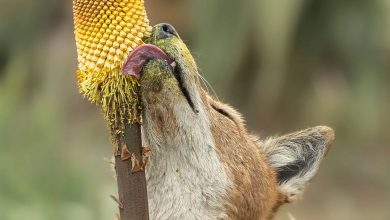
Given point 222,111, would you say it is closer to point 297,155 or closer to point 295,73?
point 297,155

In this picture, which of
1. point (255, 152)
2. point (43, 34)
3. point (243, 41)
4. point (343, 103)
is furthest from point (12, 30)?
point (255, 152)

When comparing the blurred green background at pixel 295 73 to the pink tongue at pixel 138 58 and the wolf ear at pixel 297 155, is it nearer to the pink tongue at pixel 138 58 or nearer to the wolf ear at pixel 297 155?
the wolf ear at pixel 297 155

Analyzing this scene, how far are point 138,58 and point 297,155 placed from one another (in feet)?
7.55

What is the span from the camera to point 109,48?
4445mm

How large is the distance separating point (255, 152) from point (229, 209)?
56cm

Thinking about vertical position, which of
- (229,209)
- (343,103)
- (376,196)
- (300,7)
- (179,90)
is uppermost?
(179,90)

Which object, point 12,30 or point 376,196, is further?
point 12,30

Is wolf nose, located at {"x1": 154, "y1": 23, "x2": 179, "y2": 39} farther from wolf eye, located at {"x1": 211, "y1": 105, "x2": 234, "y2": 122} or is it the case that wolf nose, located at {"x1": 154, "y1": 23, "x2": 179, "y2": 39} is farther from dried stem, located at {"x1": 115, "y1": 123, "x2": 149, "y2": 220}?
wolf eye, located at {"x1": 211, "y1": 105, "x2": 234, "y2": 122}

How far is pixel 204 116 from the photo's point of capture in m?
5.48

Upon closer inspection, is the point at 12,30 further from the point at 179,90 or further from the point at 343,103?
the point at 179,90

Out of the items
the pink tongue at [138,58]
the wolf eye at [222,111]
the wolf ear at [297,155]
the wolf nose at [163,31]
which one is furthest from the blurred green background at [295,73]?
the pink tongue at [138,58]

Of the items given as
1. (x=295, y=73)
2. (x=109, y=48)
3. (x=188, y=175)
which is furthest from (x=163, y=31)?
(x=295, y=73)

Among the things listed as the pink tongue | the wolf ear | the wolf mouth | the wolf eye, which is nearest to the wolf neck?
the wolf eye

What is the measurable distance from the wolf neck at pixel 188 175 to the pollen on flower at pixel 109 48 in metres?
0.73
